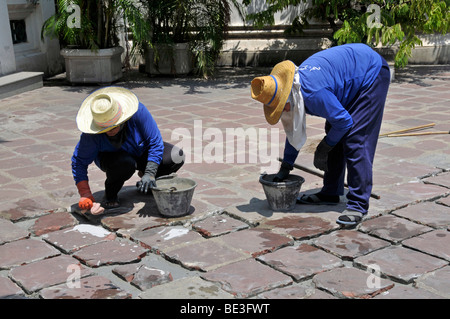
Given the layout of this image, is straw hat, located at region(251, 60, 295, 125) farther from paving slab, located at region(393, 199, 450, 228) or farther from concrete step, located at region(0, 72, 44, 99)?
concrete step, located at region(0, 72, 44, 99)

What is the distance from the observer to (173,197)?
165 inches

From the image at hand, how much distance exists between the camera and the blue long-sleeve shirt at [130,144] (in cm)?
426

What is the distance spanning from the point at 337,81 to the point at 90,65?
649 cm

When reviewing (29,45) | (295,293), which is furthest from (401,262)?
(29,45)

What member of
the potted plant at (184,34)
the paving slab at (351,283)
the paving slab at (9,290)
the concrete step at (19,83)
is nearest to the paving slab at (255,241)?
the paving slab at (351,283)

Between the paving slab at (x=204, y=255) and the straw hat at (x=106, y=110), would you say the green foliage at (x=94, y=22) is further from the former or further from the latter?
the paving slab at (x=204, y=255)

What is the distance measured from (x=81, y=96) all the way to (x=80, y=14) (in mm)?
1272

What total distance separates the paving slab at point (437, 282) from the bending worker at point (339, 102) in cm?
77

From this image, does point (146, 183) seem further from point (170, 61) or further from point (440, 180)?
point (170, 61)

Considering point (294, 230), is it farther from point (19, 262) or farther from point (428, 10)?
point (428, 10)

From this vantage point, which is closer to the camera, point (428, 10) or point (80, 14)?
point (428, 10)

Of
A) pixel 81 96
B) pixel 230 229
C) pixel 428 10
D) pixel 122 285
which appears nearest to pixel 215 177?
pixel 230 229

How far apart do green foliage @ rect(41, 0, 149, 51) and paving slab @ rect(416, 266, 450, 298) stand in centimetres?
656

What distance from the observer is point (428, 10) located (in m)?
8.45
